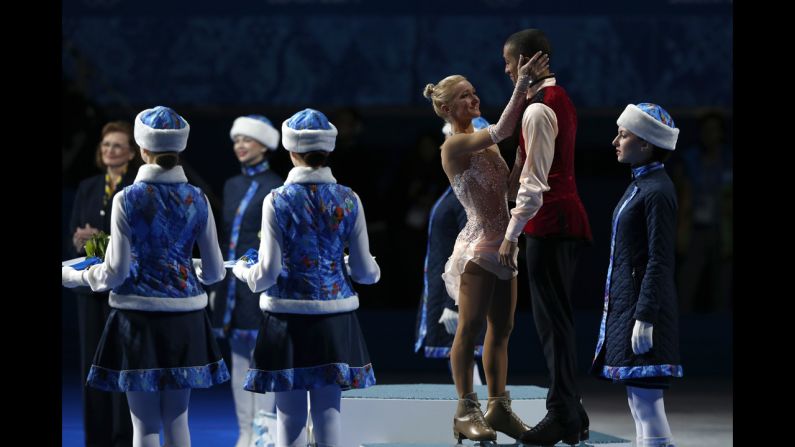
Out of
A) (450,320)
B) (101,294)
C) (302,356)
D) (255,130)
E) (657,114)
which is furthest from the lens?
(255,130)

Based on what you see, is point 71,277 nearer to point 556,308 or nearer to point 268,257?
point 268,257

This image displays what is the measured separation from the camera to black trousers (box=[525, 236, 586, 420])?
530 cm

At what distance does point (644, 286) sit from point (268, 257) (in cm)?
147

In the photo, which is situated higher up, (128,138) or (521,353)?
(128,138)

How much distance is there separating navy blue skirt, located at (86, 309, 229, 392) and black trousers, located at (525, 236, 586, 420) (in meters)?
1.34

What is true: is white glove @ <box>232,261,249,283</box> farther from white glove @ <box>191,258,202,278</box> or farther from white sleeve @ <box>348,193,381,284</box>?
white sleeve @ <box>348,193,381,284</box>

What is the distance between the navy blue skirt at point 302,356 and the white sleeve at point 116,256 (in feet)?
2.04

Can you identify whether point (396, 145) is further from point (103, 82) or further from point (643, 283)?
point (643, 283)

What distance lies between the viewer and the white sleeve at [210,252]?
5.38m

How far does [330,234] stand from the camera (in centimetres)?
534

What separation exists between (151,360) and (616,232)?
1.91m

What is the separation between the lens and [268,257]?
207 inches

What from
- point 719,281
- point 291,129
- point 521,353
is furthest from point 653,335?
point 719,281

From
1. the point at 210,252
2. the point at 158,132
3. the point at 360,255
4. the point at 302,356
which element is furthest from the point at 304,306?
the point at 158,132
